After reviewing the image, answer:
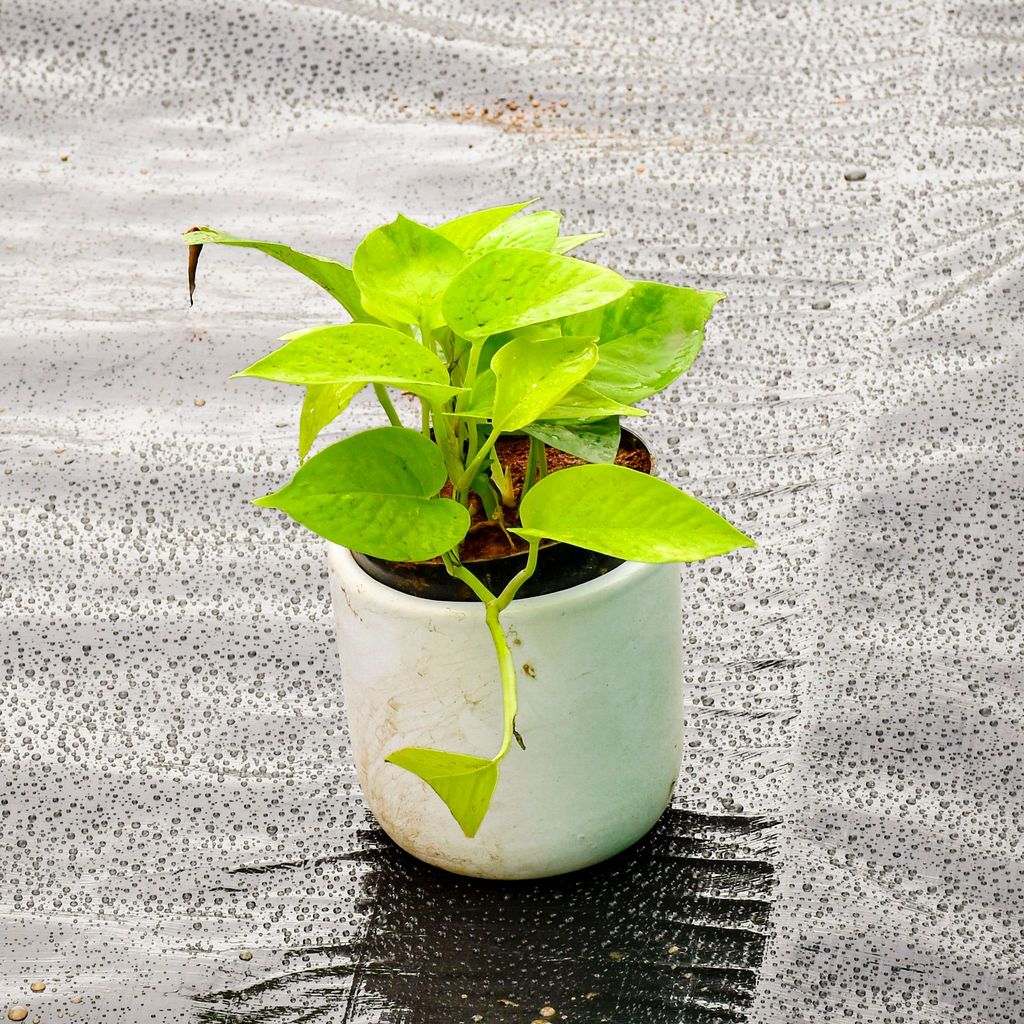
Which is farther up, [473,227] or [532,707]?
[473,227]

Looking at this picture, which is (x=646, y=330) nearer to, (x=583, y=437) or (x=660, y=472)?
(x=583, y=437)

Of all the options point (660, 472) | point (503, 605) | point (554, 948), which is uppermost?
point (503, 605)

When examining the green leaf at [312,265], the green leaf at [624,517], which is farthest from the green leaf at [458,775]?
the green leaf at [312,265]

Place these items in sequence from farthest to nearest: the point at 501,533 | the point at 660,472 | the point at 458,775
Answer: the point at 660,472 → the point at 501,533 → the point at 458,775

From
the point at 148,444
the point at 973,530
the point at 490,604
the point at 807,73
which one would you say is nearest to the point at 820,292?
the point at 973,530

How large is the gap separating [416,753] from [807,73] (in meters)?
1.34

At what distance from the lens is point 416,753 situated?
584 millimetres

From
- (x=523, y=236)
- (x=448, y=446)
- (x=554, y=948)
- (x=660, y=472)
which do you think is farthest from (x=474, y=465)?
(x=660, y=472)

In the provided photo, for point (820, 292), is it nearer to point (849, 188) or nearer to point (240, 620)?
point (849, 188)

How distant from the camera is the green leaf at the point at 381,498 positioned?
58 centimetres

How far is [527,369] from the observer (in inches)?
23.7

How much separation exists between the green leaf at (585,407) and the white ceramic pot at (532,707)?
9 cm

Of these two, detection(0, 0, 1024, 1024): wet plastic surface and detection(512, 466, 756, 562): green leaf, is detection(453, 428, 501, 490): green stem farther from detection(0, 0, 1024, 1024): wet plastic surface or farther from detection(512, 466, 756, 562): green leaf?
detection(0, 0, 1024, 1024): wet plastic surface

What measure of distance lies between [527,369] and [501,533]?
0.39 feet
